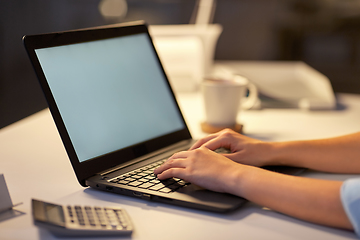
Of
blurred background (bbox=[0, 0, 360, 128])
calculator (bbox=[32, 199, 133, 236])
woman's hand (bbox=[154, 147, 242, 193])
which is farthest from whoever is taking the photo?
blurred background (bbox=[0, 0, 360, 128])

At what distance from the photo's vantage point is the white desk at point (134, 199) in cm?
47

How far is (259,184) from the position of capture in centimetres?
53

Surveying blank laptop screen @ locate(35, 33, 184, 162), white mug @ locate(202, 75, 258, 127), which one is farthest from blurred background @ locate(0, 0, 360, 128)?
blank laptop screen @ locate(35, 33, 184, 162)

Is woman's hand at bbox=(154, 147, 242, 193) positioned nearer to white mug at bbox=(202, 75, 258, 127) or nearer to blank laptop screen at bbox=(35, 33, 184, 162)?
blank laptop screen at bbox=(35, 33, 184, 162)

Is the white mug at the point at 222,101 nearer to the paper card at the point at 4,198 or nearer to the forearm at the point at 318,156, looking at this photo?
the forearm at the point at 318,156

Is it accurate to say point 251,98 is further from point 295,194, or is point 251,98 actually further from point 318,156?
point 295,194

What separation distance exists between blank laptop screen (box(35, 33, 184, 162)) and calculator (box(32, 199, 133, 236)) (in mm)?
157

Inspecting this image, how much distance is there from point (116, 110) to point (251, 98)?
66cm

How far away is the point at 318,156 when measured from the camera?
2.29 ft

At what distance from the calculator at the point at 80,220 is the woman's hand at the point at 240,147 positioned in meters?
0.25

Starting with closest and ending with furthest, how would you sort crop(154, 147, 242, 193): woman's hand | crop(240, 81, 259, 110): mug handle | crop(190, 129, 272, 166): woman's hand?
crop(154, 147, 242, 193): woman's hand → crop(190, 129, 272, 166): woman's hand → crop(240, 81, 259, 110): mug handle

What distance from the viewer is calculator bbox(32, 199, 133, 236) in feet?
1.40

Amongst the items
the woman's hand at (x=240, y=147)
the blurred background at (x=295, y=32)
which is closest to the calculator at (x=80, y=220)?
the woman's hand at (x=240, y=147)

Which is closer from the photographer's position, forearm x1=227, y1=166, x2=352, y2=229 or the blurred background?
forearm x1=227, y1=166, x2=352, y2=229
